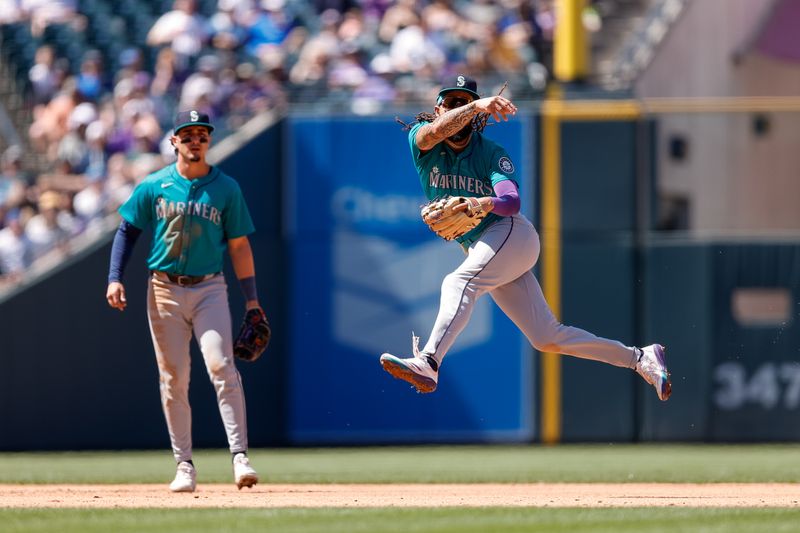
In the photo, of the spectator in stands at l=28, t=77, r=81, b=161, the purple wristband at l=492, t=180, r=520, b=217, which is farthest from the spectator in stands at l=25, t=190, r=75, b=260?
the purple wristband at l=492, t=180, r=520, b=217

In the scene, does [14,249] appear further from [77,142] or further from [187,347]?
[187,347]

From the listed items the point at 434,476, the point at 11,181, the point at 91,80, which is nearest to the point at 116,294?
the point at 434,476

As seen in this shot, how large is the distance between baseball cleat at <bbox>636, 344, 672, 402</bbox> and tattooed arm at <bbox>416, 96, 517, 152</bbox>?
158cm

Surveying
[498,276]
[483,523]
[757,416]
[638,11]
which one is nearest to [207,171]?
[498,276]

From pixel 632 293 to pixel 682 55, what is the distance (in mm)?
2530

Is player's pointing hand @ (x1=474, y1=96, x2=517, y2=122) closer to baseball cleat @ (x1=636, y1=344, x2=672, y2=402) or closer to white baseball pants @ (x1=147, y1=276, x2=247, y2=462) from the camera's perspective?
baseball cleat @ (x1=636, y1=344, x2=672, y2=402)

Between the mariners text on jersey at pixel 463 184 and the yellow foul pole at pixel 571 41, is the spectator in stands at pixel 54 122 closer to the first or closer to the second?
the yellow foul pole at pixel 571 41

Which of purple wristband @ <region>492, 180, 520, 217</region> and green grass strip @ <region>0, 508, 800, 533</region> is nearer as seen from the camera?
green grass strip @ <region>0, 508, 800, 533</region>

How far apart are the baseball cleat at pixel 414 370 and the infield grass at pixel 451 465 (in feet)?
7.75

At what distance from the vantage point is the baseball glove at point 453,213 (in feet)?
24.0

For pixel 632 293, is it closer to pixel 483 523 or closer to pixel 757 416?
pixel 757 416

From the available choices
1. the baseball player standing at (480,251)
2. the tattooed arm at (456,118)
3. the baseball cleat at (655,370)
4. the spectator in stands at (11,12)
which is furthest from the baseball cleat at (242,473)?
the spectator in stands at (11,12)

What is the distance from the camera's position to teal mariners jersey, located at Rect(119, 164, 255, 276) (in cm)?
839

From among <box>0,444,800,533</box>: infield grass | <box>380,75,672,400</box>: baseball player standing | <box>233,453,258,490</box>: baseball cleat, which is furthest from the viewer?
<box>233,453,258,490</box>: baseball cleat
